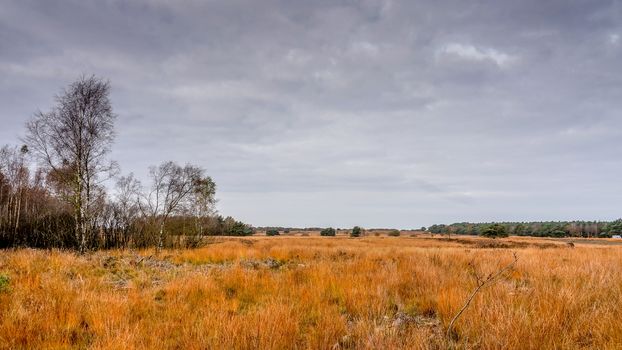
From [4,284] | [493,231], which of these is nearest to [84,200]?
[4,284]

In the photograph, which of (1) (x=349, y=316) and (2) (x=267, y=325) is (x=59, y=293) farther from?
(1) (x=349, y=316)

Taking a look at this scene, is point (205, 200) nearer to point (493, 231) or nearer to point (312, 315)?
point (312, 315)

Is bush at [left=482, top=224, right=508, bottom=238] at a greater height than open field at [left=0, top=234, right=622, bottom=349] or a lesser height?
lesser

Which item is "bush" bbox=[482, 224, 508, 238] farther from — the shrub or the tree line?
the shrub

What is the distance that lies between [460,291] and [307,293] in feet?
8.99

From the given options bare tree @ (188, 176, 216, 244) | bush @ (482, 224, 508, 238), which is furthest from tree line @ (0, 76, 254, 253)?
bush @ (482, 224, 508, 238)

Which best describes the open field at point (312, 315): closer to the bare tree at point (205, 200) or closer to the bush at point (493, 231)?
the bare tree at point (205, 200)

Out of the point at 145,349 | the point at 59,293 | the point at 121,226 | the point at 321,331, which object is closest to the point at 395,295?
the point at 321,331

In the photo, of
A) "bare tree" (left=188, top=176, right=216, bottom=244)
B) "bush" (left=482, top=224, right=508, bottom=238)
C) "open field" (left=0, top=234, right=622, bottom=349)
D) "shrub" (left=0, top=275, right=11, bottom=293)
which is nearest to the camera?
"open field" (left=0, top=234, right=622, bottom=349)

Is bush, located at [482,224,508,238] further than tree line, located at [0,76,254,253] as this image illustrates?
Yes

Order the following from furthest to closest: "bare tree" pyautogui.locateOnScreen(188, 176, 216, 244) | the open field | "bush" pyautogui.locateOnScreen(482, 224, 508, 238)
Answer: "bush" pyautogui.locateOnScreen(482, 224, 508, 238)
"bare tree" pyautogui.locateOnScreen(188, 176, 216, 244)
the open field

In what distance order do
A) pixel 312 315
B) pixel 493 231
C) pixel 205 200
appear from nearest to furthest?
pixel 312 315 < pixel 205 200 < pixel 493 231

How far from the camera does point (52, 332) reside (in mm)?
3998

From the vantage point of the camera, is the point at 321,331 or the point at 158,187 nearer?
the point at 321,331
